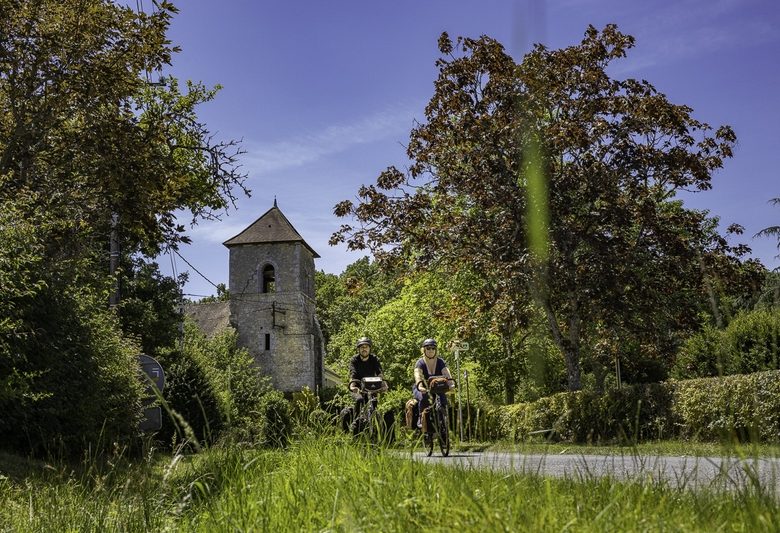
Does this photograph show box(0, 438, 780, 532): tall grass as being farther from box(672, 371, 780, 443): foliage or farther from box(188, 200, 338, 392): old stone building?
box(188, 200, 338, 392): old stone building

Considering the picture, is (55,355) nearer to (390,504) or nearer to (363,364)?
(363,364)

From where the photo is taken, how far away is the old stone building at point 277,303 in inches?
1916

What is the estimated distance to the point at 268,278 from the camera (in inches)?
2048

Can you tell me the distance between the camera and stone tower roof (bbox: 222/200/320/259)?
170 ft

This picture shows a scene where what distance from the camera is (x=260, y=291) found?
2013 inches

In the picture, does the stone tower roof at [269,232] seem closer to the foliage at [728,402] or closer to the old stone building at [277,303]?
the old stone building at [277,303]

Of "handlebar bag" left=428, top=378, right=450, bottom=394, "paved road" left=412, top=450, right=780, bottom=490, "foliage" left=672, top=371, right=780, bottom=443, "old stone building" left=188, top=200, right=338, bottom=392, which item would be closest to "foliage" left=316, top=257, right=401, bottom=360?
"old stone building" left=188, top=200, right=338, bottom=392

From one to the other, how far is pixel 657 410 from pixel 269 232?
1626 inches

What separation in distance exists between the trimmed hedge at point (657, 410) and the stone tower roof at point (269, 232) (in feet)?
121

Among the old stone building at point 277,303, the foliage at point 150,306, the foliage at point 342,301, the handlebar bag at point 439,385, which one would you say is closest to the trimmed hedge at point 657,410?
the handlebar bag at point 439,385

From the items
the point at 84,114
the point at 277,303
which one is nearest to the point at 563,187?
the point at 84,114

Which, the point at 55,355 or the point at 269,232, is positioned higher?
the point at 269,232

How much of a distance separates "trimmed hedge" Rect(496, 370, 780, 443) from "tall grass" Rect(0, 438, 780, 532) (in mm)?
6844

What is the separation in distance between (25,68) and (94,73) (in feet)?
2.99
